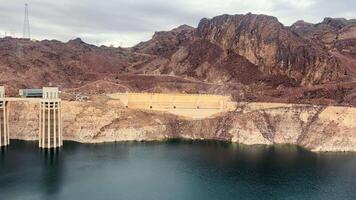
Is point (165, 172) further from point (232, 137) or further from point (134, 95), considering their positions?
point (134, 95)

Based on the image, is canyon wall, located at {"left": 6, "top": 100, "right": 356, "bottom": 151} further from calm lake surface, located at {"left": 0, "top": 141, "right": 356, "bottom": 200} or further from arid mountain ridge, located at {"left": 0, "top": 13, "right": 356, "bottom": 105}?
arid mountain ridge, located at {"left": 0, "top": 13, "right": 356, "bottom": 105}

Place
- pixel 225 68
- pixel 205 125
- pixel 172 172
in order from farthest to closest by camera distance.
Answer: pixel 225 68 < pixel 205 125 < pixel 172 172

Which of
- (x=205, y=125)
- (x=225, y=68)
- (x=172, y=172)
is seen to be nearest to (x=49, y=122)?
(x=172, y=172)

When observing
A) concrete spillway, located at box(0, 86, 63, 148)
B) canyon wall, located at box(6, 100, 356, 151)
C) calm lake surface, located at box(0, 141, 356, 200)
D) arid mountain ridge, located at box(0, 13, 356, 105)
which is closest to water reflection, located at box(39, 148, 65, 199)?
calm lake surface, located at box(0, 141, 356, 200)

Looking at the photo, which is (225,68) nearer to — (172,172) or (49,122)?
(49,122)

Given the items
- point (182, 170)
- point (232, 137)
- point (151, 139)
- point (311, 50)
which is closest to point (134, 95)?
point (151, 139)
